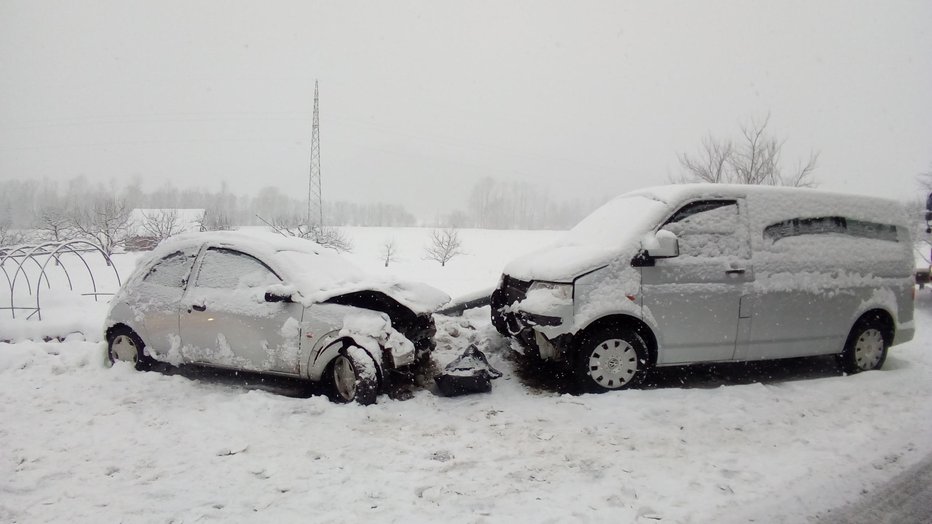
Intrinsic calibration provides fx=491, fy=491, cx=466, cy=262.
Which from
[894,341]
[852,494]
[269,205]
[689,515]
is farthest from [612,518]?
[269,205]

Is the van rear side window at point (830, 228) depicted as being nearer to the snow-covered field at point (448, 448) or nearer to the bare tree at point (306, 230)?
the snow-covered field at point (448, 448)

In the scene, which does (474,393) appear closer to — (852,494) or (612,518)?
(612,518)

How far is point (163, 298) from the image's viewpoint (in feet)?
17.5

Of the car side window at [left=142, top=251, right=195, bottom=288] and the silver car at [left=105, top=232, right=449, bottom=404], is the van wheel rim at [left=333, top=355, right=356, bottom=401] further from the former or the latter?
the car side window at [left=142, top=251, right=195, bottom=288]

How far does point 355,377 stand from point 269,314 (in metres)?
1.12

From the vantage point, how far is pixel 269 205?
233ft

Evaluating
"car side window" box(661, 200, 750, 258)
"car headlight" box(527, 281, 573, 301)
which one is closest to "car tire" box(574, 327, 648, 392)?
"car headlight" box(527, 281, 573, 301)

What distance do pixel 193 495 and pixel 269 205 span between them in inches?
2893

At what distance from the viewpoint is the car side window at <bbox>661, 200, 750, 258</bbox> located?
16.9 ft

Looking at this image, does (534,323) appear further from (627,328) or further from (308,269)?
(308,269)

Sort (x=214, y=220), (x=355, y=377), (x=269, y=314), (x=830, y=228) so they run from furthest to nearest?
(x=214, y=220)
(x=830, y=228)
(x=269, y=314)
(x=355, y=377)

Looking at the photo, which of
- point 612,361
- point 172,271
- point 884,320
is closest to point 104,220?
point 172,271

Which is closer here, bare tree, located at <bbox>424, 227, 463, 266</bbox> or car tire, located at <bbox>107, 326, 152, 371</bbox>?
car tire, located at <bbox>107, 326, 152, 371</bbox>

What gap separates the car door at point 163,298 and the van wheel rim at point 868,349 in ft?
25.0
